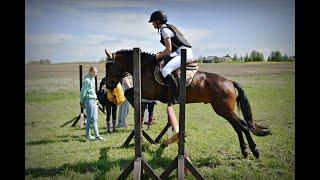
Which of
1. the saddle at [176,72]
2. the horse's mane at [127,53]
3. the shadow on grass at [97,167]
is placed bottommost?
the shadow on grass at [97,167]

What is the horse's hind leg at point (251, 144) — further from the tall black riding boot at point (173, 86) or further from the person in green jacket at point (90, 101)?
the person in green jacket at point (90, 101)

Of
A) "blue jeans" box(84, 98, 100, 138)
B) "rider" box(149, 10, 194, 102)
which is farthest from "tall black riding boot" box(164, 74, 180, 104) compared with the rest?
"blue jeans" box(84, 98, 100, 138)

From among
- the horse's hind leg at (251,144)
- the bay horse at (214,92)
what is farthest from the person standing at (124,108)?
the horse's hind leg at (251,144)

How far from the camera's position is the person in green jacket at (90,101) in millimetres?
5816

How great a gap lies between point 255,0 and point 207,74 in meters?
1.11

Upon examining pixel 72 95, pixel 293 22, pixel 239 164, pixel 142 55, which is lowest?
pixel 239 164

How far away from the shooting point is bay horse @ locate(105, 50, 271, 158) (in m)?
5.64

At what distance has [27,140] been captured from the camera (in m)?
5.78

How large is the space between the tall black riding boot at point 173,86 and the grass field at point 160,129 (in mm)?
301

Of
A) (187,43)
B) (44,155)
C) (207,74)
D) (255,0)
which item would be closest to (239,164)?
(207,74)

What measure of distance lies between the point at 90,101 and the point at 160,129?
1.01 metres

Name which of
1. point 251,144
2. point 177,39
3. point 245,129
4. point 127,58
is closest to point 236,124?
point 245,129

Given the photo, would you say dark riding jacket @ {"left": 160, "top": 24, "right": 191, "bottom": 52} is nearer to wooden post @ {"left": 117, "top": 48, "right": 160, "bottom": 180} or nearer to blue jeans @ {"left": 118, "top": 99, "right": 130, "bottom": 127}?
wooden post @ {"left": 117, "top": 48, "right": 160, "bottom": 180}
